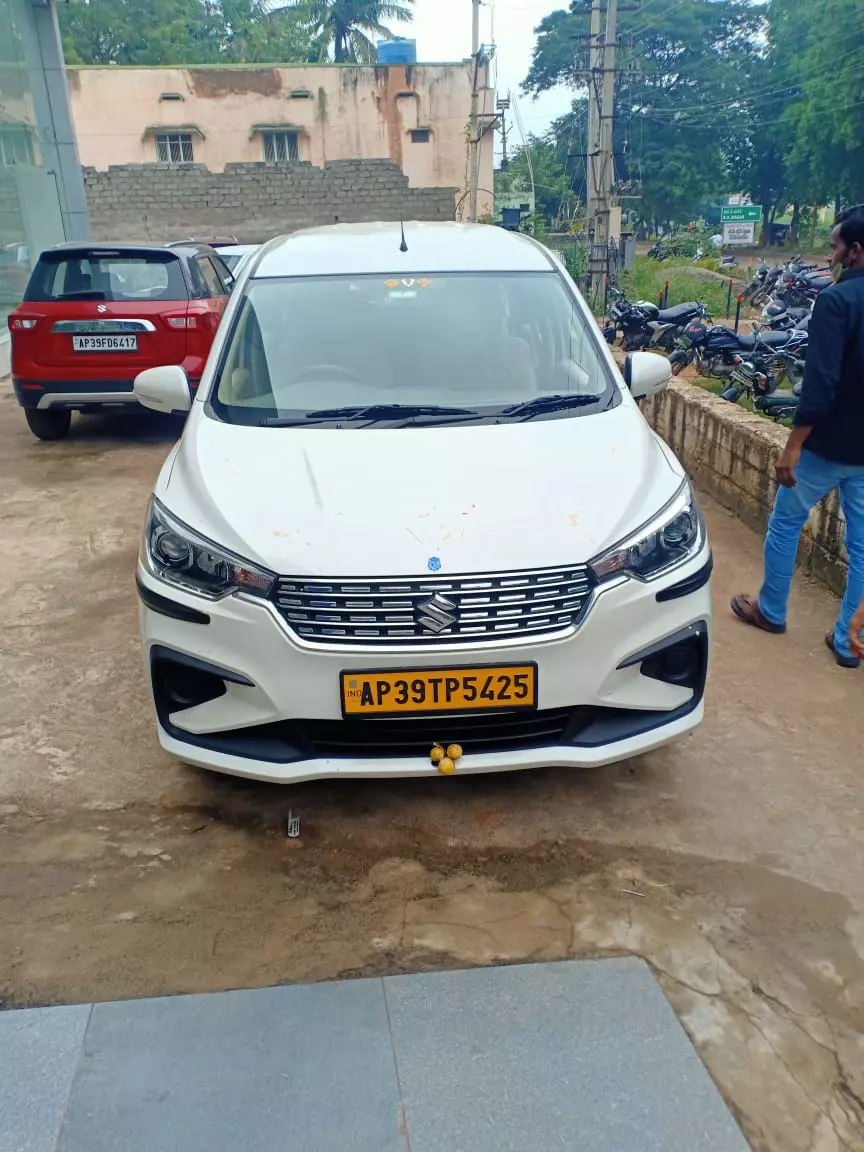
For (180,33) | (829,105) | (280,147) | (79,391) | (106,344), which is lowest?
(79,391)

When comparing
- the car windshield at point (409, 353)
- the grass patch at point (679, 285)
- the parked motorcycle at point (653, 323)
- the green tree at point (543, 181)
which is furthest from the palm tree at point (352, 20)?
the car windshield at point (409, 353)

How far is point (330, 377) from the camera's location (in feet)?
12.0

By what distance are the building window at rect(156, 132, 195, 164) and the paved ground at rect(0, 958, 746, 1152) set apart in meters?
35.6

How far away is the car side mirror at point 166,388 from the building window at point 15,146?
43.0 feet

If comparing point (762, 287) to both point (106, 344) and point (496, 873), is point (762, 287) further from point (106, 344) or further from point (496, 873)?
point (496, 873)

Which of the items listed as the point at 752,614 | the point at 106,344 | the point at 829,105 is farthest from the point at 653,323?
the point at 829,105

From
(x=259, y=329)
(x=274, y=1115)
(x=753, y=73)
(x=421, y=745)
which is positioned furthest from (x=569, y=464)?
(x=753, y=73)

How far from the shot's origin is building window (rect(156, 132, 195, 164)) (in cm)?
3347

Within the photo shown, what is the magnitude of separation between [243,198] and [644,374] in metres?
32.2

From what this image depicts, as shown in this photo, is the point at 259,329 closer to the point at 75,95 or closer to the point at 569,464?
the point at 569,464

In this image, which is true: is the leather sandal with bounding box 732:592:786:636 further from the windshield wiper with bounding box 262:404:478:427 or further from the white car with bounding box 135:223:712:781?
the windshield wiper with bounding box 262:404:478:427

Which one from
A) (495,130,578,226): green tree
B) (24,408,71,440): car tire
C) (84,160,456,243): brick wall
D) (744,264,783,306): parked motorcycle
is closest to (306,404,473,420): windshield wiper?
(24,408,71,440): car tire

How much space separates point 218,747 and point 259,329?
1808 millimetres

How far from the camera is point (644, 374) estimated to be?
155 inches
